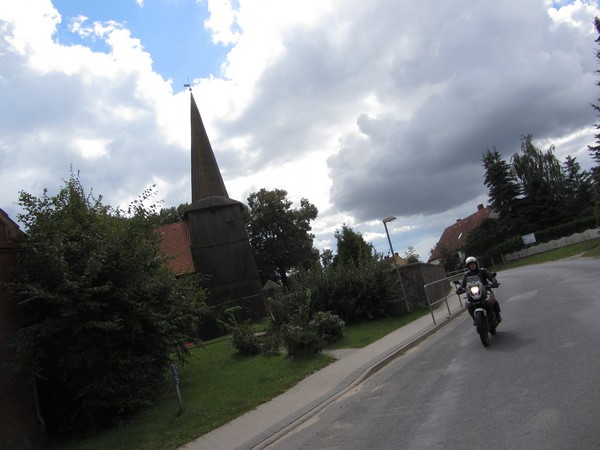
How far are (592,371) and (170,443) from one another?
19.6ft

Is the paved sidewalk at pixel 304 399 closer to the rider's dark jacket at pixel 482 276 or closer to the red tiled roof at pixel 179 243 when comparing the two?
the rider's dark jacket at pixel 482 276

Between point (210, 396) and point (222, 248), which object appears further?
point (222, 248)

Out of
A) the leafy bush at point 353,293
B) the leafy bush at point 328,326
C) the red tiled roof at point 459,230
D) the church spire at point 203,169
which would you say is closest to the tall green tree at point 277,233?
the church spire at point 203,169

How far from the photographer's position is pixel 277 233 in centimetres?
5450

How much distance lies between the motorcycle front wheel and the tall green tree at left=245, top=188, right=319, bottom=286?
44.2 meters

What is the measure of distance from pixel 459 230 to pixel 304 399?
84.2 metres

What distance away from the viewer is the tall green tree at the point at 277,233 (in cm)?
5400

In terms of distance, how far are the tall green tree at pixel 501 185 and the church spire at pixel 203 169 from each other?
36539mm

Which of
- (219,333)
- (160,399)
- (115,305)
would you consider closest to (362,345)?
(160,399)

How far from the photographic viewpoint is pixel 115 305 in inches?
377

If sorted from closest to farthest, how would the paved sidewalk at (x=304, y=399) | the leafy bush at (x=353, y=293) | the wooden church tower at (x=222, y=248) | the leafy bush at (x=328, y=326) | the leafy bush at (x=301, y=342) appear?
the paved sidewalk at (x=304, y=399)
the leafy bush at (x=301, y=342)
the leafy bush at (x=328, y=326)
the leafy bush at (x=353, y=293)
the wooden church tower at (x=222, y=248)

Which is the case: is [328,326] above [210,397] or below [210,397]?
above

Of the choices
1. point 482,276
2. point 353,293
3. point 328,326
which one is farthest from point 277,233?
point 482,276

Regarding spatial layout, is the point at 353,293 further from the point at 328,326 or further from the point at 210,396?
the point at 210,396
